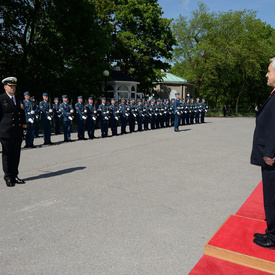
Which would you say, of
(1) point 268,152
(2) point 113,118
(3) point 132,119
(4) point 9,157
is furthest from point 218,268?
(3) point 132,119

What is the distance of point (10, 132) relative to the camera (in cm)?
595

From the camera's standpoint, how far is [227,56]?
136 feet

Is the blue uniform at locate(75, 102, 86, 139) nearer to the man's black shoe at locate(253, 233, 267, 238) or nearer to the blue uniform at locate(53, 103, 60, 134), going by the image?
the blue uniform at locate(53, 103, 60, 134)

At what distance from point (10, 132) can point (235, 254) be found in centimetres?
485

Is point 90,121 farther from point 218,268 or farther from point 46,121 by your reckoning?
point 218,268

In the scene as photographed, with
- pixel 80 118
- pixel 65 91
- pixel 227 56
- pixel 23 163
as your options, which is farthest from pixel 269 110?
pixel 227 56

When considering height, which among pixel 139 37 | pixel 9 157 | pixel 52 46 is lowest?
pixel 9 157

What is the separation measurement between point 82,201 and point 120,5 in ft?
106

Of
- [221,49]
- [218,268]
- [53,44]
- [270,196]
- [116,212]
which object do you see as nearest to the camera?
[218,268]

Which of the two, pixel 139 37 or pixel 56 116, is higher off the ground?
pixel 139 37

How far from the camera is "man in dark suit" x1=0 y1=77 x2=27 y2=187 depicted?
589 cm

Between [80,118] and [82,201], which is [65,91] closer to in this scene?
[80,118]

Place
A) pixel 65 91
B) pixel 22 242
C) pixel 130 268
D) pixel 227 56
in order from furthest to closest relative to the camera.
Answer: pixel 227 56 < pixel 65 91 < pixel 22 242 < pixel 130 268

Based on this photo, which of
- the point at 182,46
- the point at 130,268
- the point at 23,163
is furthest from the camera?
the point at 182,46
